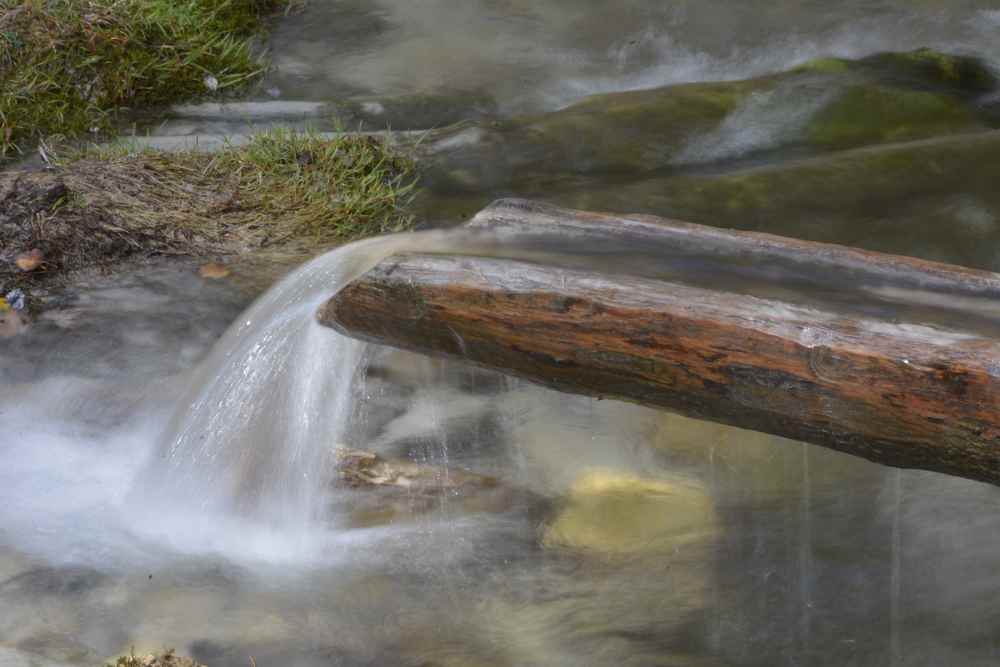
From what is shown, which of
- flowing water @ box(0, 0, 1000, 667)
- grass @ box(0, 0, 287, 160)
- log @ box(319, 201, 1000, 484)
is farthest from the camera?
grass @ box(0, 0, 287, 160)

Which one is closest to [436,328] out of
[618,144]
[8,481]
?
[8,481]

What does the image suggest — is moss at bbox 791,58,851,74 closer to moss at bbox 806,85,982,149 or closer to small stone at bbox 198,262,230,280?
moss at bbox 806,85,982,149

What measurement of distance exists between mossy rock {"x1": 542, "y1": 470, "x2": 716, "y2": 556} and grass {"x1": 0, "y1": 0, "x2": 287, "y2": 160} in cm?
302

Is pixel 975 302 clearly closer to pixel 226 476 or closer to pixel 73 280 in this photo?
pixel 226 476

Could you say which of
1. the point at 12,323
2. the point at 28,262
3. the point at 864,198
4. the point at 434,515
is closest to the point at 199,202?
the point at 28,262

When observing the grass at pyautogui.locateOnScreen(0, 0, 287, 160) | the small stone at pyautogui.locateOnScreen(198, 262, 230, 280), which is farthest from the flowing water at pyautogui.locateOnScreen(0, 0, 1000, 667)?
the grass at pyautogui.locateOnScreen(0, 0, 287, 160)

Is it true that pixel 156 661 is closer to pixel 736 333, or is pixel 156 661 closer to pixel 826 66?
pixel 736 333

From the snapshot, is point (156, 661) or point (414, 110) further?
point (414, 110)

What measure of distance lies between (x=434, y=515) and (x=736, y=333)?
49.2 inches

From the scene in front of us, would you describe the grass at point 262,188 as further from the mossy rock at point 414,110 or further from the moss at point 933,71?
the moss at point 933,71

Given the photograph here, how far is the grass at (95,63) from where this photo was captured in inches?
200

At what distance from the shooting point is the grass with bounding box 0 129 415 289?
14.2 ft

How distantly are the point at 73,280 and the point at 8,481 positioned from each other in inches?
37.4

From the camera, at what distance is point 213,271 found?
430 centimetres
